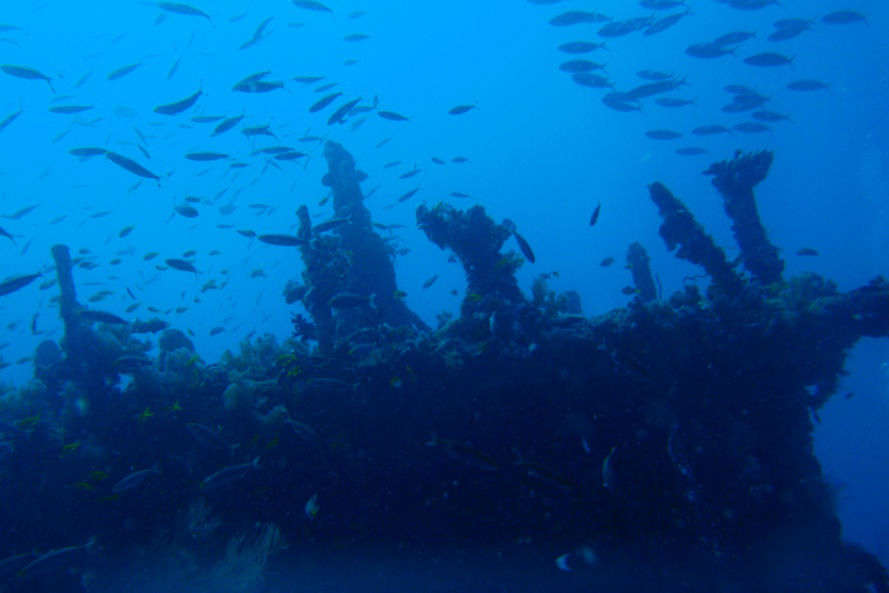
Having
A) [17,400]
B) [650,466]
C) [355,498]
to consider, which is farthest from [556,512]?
[17,400]

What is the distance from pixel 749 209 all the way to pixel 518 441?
831 centimetres

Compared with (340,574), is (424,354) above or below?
above

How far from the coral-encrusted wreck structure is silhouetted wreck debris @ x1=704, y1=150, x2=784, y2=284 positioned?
282 centimetres

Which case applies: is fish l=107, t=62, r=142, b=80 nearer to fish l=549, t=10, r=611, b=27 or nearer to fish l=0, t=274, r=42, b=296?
fish l=0, t=274, r=42, b=296

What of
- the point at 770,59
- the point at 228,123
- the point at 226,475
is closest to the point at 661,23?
the point at 770,59

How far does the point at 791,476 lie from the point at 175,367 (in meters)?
9.76

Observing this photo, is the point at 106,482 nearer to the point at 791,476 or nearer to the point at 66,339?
the point at 66,339

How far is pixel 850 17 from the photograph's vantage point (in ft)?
50.2

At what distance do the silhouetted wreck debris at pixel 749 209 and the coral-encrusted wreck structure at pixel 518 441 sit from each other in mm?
2816

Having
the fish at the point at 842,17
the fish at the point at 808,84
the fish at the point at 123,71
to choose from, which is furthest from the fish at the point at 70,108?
the fish at the point at 808,84

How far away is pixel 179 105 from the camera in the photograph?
8109 mm

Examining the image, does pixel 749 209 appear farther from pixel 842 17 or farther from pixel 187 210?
pixel 187 210

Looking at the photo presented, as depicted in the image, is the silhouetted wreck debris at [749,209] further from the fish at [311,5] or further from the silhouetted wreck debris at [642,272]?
the fish at [311,5]

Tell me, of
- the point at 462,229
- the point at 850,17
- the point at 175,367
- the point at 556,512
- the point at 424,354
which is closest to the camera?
the point at 556,512
